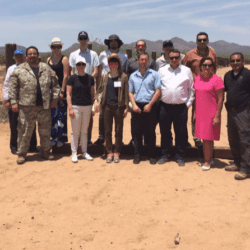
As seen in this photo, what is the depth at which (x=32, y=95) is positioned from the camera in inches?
223

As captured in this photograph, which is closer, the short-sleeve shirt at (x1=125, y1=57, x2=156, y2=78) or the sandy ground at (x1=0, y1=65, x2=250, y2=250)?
the sandy ground at (x1=0, y1=65, x2=250, y2=250)

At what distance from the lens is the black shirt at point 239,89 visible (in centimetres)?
487

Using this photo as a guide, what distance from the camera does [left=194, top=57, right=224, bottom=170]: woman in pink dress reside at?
16.7ft

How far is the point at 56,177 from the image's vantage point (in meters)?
5.21

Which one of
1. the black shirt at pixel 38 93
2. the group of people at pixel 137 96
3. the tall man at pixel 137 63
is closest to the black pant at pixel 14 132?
the group of people at pixel 137 96

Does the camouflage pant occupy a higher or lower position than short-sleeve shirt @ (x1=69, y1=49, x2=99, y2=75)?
lower

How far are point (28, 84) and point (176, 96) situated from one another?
2687 mm

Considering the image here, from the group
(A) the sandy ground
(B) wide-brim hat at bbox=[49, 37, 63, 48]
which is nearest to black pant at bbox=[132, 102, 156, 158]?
(A) the sandy ground

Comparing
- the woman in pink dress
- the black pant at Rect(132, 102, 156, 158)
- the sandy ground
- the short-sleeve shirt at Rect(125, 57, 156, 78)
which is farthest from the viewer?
the short-sleeve shirt at Rect(125, 57, 156, 78)

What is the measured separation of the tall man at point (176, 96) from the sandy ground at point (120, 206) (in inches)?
25.9

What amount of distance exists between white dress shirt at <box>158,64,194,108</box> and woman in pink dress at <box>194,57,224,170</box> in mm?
145

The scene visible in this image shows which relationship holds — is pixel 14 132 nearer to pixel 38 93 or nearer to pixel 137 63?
pixel 38 93

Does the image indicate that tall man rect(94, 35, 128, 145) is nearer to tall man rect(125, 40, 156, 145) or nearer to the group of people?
the group of people

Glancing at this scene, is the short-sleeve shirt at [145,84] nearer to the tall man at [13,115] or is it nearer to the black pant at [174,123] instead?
the black pant at [174,123]
